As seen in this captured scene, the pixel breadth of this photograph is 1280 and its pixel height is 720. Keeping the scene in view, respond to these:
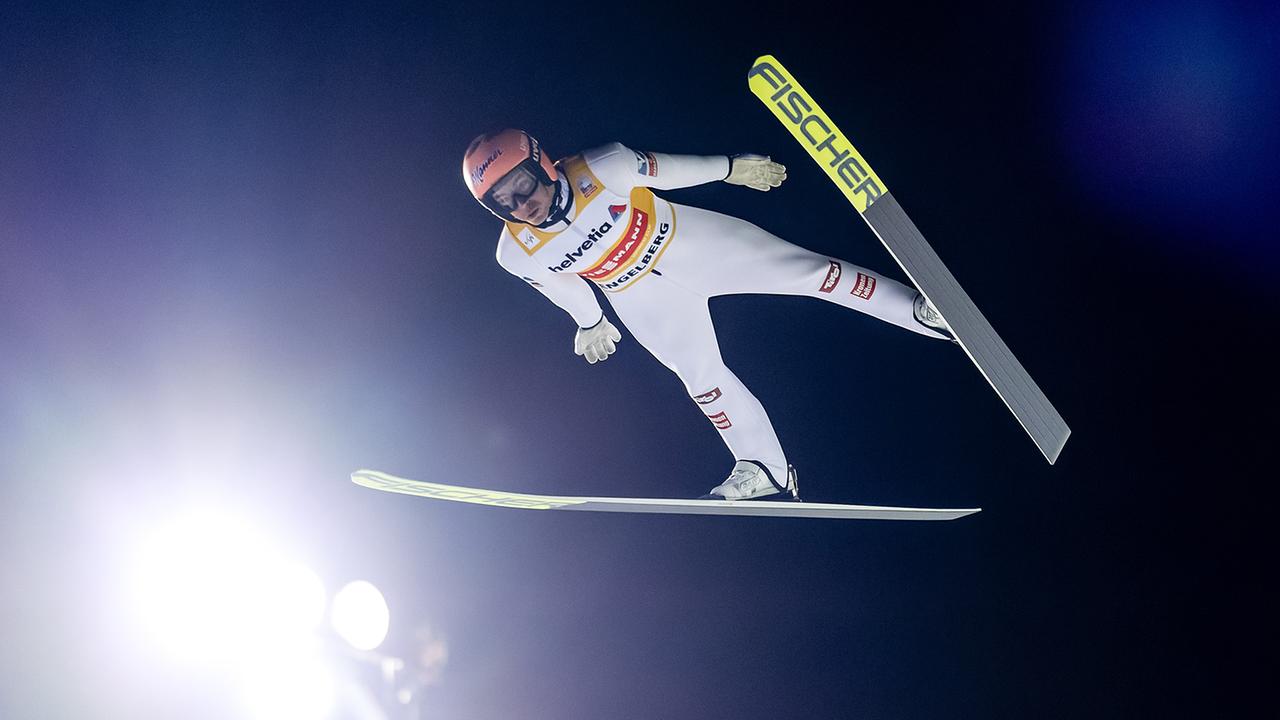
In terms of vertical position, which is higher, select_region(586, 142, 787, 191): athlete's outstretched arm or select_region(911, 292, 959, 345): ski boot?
select_region(586, 142, 787, 191): athlete's outstretched arm

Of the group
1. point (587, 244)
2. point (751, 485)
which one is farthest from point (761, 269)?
point (751, 485)

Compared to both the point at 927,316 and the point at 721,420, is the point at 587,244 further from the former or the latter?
the point at 927,316

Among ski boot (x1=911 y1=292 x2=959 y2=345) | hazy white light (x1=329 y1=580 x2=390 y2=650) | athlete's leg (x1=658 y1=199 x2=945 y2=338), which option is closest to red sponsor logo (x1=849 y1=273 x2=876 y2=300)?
athlete's leg (x1=658 y1=199 x2=945 y2=338)

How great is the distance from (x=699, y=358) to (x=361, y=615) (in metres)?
1.29

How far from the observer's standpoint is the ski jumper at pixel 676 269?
7.48ft

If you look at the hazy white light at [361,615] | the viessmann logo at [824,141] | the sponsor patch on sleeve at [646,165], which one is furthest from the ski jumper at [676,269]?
the hazy white light at [361,615]

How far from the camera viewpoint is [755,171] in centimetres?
236

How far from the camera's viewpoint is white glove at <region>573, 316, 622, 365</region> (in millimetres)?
2467

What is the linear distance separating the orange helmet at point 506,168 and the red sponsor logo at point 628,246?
20cm

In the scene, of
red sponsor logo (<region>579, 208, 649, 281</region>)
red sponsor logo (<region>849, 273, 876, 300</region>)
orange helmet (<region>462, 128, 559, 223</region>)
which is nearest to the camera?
orange helmet (<region>462, 128, 559, 223</region>)

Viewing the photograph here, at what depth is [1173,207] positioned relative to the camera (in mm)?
2660

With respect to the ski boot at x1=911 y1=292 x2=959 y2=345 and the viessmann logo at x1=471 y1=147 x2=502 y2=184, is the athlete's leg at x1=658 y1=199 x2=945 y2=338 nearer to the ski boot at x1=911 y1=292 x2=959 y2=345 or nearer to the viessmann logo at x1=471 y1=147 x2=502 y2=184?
the ski boot at x1=911 y1=292 x2=959 y2=345

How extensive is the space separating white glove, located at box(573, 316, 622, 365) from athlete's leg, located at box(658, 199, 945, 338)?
0.22 m

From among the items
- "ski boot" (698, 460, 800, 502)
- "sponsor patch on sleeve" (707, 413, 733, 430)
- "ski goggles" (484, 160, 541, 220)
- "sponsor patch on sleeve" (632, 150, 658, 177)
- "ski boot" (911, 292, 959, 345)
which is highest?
"ski goggles" (484, 160, 541, 220)
